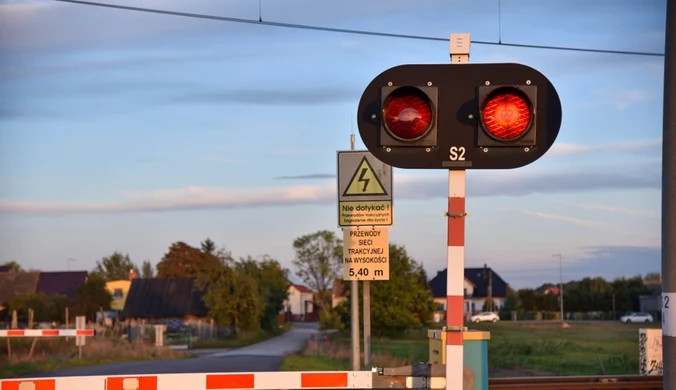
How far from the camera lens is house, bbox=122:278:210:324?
2608 inches

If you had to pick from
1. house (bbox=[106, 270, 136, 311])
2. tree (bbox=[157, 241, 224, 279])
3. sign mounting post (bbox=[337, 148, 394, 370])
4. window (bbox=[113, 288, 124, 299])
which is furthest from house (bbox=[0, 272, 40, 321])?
sign mounting post (bbox=[337, 148, 394, 370])

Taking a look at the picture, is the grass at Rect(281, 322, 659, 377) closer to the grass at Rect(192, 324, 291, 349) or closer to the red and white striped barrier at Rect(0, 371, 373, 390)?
the grass at Rect(192, 324, 291, 349)

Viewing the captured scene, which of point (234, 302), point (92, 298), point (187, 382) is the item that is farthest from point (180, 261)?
point (187, 382)

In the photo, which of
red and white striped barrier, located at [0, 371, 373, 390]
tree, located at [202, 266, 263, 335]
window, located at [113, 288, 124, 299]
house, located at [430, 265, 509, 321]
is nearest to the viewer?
red and white striped barrier, located at [0, 371, 373, 390]

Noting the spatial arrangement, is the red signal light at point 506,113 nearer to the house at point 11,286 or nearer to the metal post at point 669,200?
the metal post at point 669,200

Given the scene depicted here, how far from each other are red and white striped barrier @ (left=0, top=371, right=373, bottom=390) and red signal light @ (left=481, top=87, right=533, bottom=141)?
7.00ft

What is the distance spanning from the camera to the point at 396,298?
33.9 m

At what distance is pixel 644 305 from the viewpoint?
84.0 metres

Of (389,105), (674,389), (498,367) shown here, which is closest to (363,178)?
(389,105)

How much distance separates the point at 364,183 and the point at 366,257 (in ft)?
2.73

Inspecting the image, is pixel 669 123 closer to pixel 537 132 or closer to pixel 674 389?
pixel 537 132

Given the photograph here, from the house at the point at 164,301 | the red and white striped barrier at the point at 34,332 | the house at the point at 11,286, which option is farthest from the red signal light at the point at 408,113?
the house at the point at 164,301

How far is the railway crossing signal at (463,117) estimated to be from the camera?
17.8ft

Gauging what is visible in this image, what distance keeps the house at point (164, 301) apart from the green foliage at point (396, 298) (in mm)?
31294
